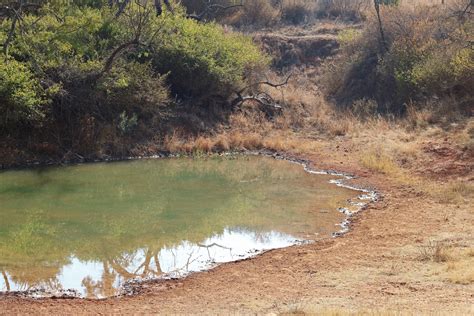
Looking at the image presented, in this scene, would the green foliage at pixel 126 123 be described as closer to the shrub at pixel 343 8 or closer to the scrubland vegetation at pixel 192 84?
the scrubland vegetation at pixel 192 84

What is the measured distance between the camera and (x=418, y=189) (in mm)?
16234

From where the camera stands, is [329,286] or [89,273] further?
[89,273]

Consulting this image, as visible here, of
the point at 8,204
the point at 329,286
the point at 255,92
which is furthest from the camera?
the point at 255,92

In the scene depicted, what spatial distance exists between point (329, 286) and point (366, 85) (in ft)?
67.7

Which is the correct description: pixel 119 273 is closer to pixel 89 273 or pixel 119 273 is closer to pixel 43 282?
pixel 89 273

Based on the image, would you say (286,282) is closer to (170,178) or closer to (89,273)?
(89,273)

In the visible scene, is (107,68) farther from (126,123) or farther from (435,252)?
(435,252)

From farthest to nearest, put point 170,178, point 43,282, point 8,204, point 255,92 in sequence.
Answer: point 255,92 → point 170,178 → point 8,204 → point 43,282

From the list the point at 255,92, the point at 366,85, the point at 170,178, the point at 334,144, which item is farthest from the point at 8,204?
the point at 366,85

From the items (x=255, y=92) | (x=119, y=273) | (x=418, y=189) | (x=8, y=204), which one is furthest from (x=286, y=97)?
(x=119, y=273)

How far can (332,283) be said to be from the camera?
9680 mm

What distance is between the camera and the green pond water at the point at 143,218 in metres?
10.9

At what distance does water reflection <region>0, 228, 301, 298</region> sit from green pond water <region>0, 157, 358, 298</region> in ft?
0.06

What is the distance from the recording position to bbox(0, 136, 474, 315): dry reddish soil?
8445 mm
